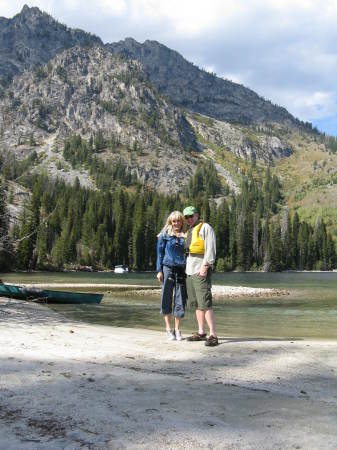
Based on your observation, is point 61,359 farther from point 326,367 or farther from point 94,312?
point 94,312

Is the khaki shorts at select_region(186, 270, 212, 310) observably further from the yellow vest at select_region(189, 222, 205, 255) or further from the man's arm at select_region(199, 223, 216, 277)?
the yellow vest at select_region(189, 222, 205, 255)

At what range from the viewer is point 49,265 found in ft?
375

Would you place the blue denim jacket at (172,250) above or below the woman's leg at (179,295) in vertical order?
above

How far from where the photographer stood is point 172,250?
10.5 meters

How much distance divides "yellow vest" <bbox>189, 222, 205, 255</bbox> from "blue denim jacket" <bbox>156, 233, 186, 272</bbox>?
42cm

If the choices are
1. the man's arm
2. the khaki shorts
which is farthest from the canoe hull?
the man's arm

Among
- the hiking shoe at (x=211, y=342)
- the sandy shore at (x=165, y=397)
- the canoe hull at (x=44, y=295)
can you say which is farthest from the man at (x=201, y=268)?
the canoe hull at (x=44, y=295)

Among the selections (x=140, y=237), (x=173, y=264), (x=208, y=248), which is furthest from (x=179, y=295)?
(x=140, y=237)

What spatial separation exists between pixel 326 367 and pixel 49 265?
112m

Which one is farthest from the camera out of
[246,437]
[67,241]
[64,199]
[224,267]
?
[64,199]

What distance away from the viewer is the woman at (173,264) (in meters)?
10.5

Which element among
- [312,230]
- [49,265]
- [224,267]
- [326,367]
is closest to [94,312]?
[326,367]

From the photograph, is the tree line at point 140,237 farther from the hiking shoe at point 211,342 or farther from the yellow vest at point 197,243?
the hiking shoe at point 211,342

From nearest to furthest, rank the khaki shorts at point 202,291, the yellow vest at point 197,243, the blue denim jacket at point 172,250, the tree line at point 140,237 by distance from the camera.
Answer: the khaki shorts at point 202,291
the yellow vest at point 197,243
the blue denim jacket at point 172,250
the tree line at point 140,237
